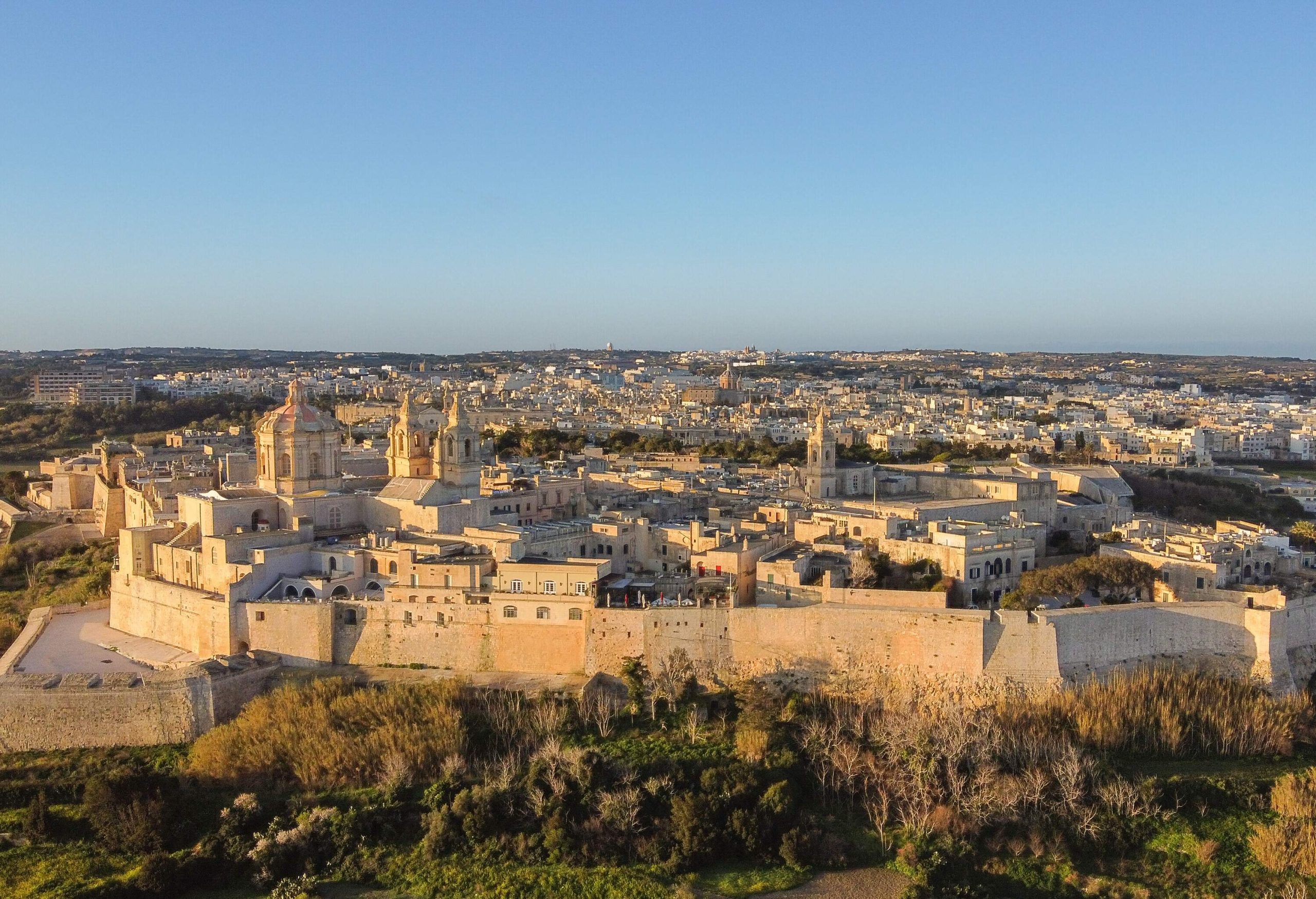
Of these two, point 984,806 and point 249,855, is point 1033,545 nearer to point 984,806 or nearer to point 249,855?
point 984,806

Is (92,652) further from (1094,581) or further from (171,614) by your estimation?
(1094,581)

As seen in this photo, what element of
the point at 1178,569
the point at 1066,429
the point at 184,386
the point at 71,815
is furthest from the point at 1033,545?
the point at 184,386

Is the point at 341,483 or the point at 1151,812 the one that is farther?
the point at 341,483

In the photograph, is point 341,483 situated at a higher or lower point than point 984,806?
higher

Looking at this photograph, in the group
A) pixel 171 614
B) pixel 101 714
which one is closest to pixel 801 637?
pixel 101 714

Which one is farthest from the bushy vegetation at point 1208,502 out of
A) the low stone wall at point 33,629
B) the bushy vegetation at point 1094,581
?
the low stone wall at point 33,629

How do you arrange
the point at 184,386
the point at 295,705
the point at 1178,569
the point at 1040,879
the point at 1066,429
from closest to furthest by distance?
the point at 1040,879 < the point at 295,705 < the point at 1178,569 < the point at 1066,429 < the point at 184,386

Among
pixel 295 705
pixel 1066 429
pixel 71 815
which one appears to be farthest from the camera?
pixel 1066 429
